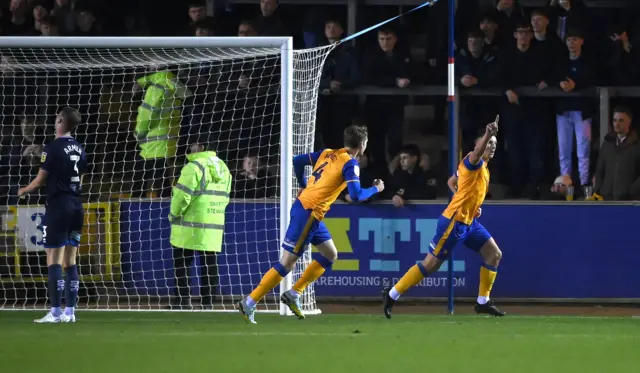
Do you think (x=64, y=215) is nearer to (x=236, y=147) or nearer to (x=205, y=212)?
(x=205, y=212)

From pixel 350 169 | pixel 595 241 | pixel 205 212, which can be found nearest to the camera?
pixel 350 169

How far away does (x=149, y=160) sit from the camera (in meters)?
14.4

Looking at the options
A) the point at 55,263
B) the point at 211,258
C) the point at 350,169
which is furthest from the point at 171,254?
the point at 350,169

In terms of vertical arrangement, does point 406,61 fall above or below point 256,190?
above

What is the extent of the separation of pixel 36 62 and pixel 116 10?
1.24 m

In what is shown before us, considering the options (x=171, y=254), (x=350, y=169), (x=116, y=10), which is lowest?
(x=171, y=254)

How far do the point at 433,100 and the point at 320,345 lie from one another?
21.9ft

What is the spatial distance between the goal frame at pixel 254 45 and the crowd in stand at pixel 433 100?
1.43 m

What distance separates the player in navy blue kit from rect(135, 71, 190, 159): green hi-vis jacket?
7.88ft

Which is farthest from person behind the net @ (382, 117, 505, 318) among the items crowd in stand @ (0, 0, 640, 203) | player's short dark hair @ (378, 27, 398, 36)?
player's short dark hair @ (378, 27, 398, 36)

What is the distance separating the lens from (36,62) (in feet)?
49.5

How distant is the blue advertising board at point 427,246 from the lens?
1423cm

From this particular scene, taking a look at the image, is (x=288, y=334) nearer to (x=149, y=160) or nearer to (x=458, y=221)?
(x=458, y=221)

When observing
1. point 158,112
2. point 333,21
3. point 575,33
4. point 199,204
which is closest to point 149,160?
point 158,112
